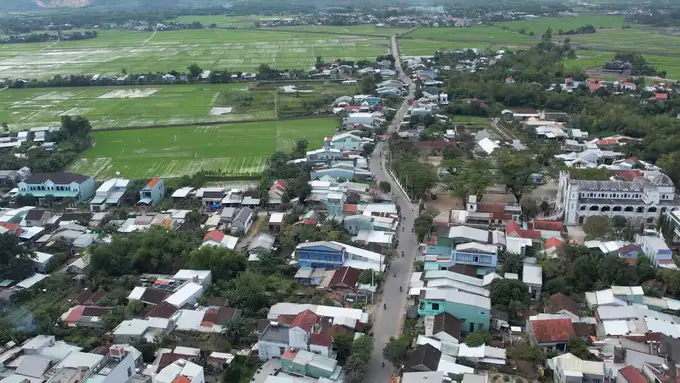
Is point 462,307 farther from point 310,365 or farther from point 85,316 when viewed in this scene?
point 85,316

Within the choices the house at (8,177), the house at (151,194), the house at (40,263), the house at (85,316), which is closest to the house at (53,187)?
the house at (8,177)

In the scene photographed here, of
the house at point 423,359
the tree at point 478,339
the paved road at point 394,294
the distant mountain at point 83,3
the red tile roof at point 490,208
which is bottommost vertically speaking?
the paved road at point 394,294

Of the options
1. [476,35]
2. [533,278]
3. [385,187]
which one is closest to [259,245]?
[385,187]

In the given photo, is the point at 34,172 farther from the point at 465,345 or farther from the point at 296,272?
the point at 465,345

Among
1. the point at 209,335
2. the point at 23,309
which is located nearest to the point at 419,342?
the point at 209,335

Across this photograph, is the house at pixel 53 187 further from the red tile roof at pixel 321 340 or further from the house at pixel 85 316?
the red tile roof at pixel 321 340
